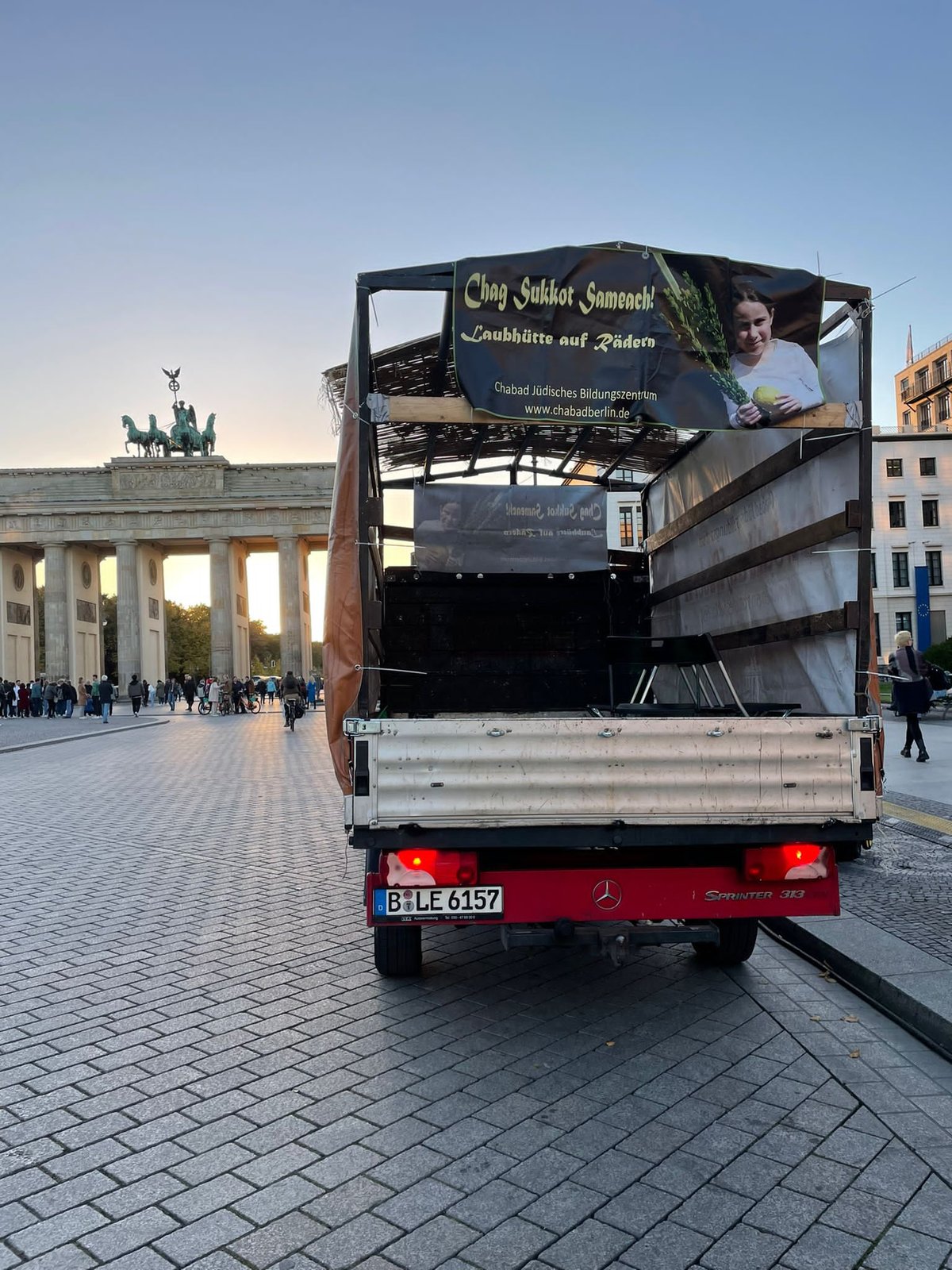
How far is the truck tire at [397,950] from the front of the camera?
5.00m

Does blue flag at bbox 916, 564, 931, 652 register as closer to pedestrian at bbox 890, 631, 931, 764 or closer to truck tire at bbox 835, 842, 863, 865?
pedestrian at bbox 890, 631, 931, 764

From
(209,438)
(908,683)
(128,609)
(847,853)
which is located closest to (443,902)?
(847,853)

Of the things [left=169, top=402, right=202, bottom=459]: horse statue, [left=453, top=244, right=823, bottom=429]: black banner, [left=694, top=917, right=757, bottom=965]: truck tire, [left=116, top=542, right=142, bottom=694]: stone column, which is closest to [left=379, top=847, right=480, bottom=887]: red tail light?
[left=694, top=917, right=757, bottom=965]: truck tire

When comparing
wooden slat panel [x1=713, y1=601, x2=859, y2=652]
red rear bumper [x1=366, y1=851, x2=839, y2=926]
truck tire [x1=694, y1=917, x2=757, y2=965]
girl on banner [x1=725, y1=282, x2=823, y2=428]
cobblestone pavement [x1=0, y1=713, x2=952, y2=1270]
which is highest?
girl on banner [x1=725, y1=282, x2=823, y2=428]

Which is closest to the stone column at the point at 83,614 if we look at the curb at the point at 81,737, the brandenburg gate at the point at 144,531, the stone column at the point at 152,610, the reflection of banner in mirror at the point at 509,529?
the brandenburg gate at the point at 144,531

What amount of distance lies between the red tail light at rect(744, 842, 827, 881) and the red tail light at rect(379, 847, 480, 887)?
116 cm

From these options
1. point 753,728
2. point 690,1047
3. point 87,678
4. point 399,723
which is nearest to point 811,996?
point 690,1047

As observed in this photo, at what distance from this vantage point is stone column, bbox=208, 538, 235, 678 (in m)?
70.1

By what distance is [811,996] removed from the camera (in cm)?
489

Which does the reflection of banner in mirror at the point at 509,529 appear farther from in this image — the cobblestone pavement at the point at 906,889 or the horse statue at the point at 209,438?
the horse statue at the point at 209,438

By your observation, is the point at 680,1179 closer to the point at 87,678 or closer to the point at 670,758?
the point at 670,758

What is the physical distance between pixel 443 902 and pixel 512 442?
14.0ft

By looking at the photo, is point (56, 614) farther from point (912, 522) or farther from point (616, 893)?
point (616, 893)

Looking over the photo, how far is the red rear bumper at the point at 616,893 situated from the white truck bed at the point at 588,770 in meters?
0.28
